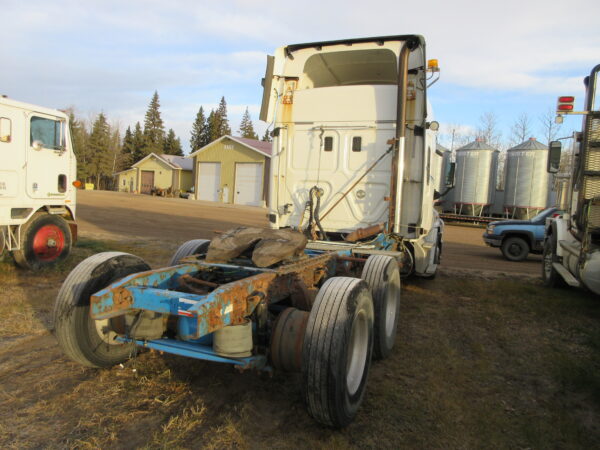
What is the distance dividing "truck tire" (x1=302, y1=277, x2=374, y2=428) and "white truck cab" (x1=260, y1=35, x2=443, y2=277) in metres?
2.94

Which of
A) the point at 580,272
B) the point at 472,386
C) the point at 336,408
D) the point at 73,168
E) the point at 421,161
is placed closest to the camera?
the point at 336,408

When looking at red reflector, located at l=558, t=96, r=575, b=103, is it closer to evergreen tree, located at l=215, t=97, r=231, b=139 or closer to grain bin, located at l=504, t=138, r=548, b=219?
grain bin, located at l=504, t=138, r=548, b=219

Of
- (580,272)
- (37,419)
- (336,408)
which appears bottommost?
(37,419)

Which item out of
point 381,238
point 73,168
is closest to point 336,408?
point 381,238

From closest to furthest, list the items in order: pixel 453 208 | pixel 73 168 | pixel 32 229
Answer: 1. pixel 32 229
2. pixel 73 168
3. pixel 453 208

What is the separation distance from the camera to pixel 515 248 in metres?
13.0

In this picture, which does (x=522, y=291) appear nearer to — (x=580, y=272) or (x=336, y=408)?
(x=580, y=272)

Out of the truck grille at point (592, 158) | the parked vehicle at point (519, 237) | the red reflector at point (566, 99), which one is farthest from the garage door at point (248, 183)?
the truck grille at point (592, 158)

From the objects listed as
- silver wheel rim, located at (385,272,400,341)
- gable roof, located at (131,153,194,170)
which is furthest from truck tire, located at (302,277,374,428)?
gable roof, located at (131,153,194,170)

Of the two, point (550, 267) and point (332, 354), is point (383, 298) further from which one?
point (550, 267)

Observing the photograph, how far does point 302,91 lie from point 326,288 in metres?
4.52

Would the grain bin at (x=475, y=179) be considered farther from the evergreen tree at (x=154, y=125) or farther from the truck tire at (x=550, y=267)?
the evergreen tree at (x=154, y=125)

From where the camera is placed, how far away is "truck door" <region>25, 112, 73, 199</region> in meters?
7.39

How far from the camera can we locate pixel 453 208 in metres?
24.3
